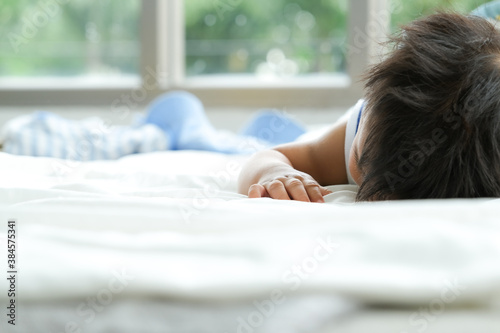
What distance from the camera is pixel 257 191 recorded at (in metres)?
0.74

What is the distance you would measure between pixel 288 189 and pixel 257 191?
1.8 inches

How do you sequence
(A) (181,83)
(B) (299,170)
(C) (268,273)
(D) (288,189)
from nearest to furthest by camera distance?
(C) (268,273) → (D) (288,189) → (B) (299,170) → (A) (181,83)

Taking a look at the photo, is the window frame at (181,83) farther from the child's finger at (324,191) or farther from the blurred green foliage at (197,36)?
the child's finger at (324,191)

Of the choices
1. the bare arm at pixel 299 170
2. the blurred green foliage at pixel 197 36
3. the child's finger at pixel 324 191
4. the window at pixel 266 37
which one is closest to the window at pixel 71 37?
the blurred green foliage at pixel 197 36

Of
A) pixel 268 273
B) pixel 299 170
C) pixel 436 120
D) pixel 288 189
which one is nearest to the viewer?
pixel 268 273

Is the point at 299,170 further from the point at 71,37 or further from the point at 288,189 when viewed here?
the point at 71,37

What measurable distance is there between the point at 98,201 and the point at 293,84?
1845mm

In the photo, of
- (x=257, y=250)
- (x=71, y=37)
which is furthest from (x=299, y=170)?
(x=71, y=37)

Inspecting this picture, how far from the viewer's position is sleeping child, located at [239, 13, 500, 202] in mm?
638

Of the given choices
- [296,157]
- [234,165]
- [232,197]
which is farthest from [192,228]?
[234,165]

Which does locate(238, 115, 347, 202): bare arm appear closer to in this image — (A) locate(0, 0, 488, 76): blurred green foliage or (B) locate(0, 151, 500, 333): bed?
(B) locate(0, 151, 500, 333): bed

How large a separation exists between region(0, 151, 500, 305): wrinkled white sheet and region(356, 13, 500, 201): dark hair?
131 millimetres

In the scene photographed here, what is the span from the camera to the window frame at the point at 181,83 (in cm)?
224

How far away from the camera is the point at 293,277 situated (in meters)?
0.38
